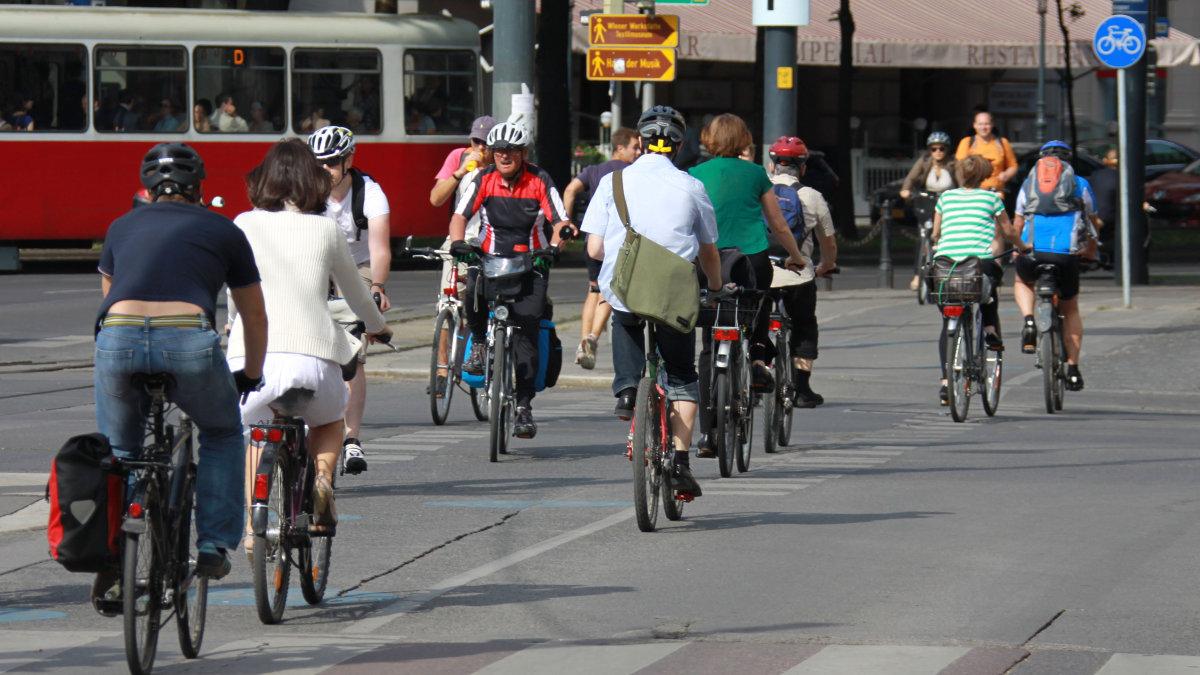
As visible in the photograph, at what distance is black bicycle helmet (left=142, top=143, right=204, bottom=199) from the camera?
6.54 metres

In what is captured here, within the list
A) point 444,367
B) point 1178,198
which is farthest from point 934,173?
point 1178,198

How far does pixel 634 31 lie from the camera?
61.9 feet

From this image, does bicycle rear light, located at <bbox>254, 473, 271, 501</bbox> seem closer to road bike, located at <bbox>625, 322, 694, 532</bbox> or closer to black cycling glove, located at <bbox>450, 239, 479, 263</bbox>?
road bike, located at <bbox>625, 322, 694, 532</bbox>

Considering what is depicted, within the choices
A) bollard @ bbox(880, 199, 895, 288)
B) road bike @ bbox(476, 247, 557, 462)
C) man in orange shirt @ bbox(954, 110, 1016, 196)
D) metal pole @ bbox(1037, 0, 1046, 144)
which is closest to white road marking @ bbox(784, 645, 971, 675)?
road bike @ bbox(476, 247, 557, 462)

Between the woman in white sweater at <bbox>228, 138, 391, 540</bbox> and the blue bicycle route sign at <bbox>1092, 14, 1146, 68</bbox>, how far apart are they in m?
14.4

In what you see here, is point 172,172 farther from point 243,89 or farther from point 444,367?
point 243,89

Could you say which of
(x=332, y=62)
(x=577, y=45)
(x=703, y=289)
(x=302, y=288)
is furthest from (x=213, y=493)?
(x=577, y=45)

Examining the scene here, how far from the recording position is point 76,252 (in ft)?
102

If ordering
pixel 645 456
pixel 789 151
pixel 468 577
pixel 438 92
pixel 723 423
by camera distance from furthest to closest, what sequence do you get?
pixel 438 92
pixel 789 151
pixel 723 423
pixel 645 456
pixel 468 577

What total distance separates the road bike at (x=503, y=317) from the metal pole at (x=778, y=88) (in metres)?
5.80

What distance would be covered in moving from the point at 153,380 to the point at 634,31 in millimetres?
12902

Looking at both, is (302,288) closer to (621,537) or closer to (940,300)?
(621,537)

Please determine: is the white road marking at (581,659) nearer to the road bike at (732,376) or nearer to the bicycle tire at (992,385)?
the road bike at (732,376)

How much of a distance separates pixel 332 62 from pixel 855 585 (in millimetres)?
20698
